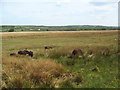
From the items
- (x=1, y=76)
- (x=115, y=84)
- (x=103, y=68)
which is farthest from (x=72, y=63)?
(x=1, y=76)

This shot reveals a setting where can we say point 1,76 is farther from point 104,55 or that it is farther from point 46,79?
point 104,55

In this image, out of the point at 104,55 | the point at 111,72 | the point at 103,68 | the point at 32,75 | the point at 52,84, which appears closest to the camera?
the point at 52,84

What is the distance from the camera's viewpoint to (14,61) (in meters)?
8.94

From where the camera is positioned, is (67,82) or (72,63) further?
(72,63)

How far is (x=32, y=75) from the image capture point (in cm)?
654

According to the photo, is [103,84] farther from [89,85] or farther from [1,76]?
[1,76]

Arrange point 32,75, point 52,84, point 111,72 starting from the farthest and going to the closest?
1. point 111,72
2. point 32,75
3. point 52,84

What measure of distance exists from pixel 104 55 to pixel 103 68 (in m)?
3.50

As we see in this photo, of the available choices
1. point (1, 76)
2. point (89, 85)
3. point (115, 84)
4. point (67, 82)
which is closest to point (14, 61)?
point (1, 76)

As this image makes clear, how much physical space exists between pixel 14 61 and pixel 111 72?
513cm

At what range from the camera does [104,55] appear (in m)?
11.9

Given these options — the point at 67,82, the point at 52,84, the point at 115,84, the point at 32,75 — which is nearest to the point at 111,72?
the point at 115,84

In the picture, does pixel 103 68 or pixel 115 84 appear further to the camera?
pixel 103 68

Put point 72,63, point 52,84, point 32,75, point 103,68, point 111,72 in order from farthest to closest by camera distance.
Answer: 1. point 72,63
2. point 103,68
3. point 111,72
4. point 32,75
5. point 52,84
